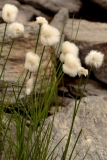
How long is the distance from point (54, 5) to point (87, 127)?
2.19 metres

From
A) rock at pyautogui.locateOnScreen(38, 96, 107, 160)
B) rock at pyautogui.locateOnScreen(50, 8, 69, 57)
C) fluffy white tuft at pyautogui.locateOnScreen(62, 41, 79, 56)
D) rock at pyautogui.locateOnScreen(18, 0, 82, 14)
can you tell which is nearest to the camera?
fluffy white tuft at pyautogui.locateOnScreen(62, 41, 79, 56)

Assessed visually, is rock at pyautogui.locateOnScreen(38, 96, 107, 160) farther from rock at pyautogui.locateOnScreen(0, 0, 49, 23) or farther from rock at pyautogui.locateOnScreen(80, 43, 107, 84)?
rock at pyautogui.locateOnScreen(0, 0, 49, 23)

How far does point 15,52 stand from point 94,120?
1036mm

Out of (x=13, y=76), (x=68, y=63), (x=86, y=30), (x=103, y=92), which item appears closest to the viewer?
(x=68, y=63)

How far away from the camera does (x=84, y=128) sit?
274 centimetres

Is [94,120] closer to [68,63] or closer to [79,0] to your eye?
[68,63]

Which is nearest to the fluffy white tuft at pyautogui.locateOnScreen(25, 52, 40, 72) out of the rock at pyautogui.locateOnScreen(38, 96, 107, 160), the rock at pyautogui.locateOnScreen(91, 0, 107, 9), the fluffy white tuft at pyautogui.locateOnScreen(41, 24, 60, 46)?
the fluffy white tuft at pyautogui.locateOnScreen(41, 24, 60, 46)

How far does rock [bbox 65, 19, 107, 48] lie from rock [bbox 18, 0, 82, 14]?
0.50 ft

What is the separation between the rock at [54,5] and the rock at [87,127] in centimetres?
188

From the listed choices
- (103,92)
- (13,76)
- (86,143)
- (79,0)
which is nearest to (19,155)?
(86,143)

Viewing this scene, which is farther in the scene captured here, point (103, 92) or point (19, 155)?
point (103, 92)

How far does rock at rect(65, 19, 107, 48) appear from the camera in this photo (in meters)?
4.00

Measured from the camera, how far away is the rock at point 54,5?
4633 mm

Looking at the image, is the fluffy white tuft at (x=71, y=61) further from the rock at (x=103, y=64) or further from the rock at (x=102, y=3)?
the rock at (x=102, y=3)
